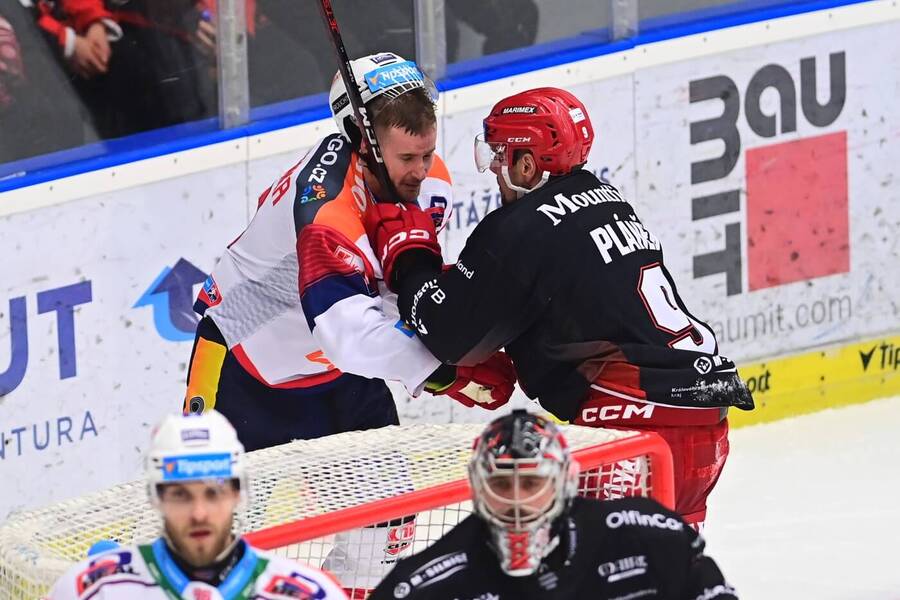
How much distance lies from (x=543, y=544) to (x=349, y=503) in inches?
33.8

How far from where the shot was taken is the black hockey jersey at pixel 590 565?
2.85 metres

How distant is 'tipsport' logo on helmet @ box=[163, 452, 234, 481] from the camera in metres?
2.64

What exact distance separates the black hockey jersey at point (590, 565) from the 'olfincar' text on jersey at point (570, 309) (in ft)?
2.55

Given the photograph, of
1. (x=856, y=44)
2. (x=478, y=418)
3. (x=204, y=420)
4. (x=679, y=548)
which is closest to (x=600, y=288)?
(x=679, y=548)

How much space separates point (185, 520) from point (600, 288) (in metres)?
1.30

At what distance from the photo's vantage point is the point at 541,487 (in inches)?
111

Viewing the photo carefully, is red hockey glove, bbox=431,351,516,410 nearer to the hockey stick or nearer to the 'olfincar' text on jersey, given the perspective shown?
the 'olfincar' text on jersey

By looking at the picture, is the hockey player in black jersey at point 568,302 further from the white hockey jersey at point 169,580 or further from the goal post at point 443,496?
the white hockey jersey at point 169,580

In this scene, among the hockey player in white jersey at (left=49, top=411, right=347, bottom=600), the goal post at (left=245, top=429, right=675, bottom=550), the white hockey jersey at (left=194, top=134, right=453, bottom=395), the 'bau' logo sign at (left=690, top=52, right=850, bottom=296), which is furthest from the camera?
the 'bau' logo sign at (left=690, top=52, right=850, bottom=296)

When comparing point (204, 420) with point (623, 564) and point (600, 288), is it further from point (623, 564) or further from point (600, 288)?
point (600, 288)

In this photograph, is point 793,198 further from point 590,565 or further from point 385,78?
point 590,565

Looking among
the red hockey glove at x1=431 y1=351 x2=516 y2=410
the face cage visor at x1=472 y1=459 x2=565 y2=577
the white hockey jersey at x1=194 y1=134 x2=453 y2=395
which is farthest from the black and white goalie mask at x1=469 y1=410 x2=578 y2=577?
the red hockey glove at x1=431 y1=351 x2=516 y2=410

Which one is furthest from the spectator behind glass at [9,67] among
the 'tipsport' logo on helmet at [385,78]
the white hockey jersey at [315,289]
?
the 'tipsport' logo on helmet at [385,78]

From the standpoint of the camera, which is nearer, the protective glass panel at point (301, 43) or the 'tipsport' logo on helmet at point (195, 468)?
the 'tipsport' logo on helmet at point (195, 468)
